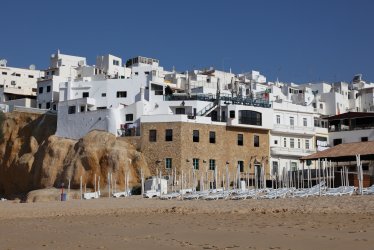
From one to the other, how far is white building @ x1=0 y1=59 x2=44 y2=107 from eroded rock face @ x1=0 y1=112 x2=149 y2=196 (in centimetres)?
617

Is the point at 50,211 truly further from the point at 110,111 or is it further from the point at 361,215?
the point at 110,111

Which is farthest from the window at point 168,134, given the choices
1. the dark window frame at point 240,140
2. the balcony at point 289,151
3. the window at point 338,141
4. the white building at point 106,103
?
the window at point 338,141

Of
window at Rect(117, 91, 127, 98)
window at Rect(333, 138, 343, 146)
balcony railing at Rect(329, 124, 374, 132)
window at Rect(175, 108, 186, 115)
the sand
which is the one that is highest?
window at Rect(117, 91, 127, 98)

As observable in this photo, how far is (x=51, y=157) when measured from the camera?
57.5 m

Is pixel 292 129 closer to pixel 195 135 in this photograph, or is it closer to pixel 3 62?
pixel 195 135

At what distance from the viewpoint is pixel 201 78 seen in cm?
8294

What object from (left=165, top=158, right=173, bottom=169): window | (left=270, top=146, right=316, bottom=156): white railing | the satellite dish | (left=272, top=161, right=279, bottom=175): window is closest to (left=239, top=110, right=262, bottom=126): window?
(left=270, top=146, right=316, bottom=156): white railing

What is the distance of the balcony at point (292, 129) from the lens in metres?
62.2

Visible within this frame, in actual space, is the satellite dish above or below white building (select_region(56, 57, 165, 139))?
above

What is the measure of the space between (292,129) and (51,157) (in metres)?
25.6

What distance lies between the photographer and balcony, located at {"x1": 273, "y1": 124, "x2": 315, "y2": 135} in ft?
204

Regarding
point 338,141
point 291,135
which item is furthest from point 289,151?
point 338,141

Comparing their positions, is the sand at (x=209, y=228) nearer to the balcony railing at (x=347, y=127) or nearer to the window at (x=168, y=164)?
the window at (x=168, y=164)

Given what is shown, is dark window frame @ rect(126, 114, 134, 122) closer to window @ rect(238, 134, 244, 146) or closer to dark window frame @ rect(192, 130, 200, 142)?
dark window frame @ rect(192, 130, 200, 142)
